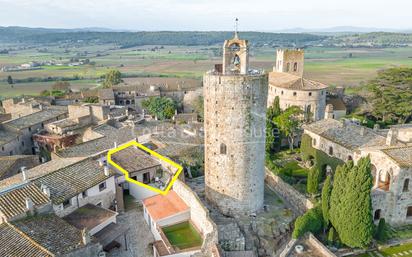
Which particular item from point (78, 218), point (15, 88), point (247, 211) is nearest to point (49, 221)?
point (78, 218)

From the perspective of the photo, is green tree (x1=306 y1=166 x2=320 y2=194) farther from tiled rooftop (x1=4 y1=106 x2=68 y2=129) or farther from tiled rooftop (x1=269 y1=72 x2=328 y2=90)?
tiled rooftop (x1=4 y1=106 x2=68 y2=129)

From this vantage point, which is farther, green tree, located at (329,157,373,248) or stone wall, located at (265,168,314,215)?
stone wall, located at (265,168,314,215)

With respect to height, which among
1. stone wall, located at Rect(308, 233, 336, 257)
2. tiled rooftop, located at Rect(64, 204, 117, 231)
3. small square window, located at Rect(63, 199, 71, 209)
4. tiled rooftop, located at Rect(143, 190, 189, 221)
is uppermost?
small square window, located at Rect(63, 199, 71, 209)

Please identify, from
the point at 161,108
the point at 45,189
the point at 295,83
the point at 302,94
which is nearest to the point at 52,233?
the point at 45,189

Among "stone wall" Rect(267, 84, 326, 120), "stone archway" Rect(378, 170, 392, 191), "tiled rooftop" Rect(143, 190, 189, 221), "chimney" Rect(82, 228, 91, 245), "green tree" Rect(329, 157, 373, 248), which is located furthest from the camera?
"stone wall" Rect(267, 84, 326, 120)

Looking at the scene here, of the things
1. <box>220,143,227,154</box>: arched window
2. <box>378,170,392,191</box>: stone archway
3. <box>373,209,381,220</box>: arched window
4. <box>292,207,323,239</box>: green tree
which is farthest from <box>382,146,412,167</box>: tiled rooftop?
<box>220,143,227,154</box>: arched window

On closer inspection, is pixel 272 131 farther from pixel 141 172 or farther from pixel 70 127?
pixel 70 127

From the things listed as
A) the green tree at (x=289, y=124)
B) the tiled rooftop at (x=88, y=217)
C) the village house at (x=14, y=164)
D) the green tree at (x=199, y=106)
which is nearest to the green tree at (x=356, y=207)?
the tiled rooftop at (x=88, y=217)
